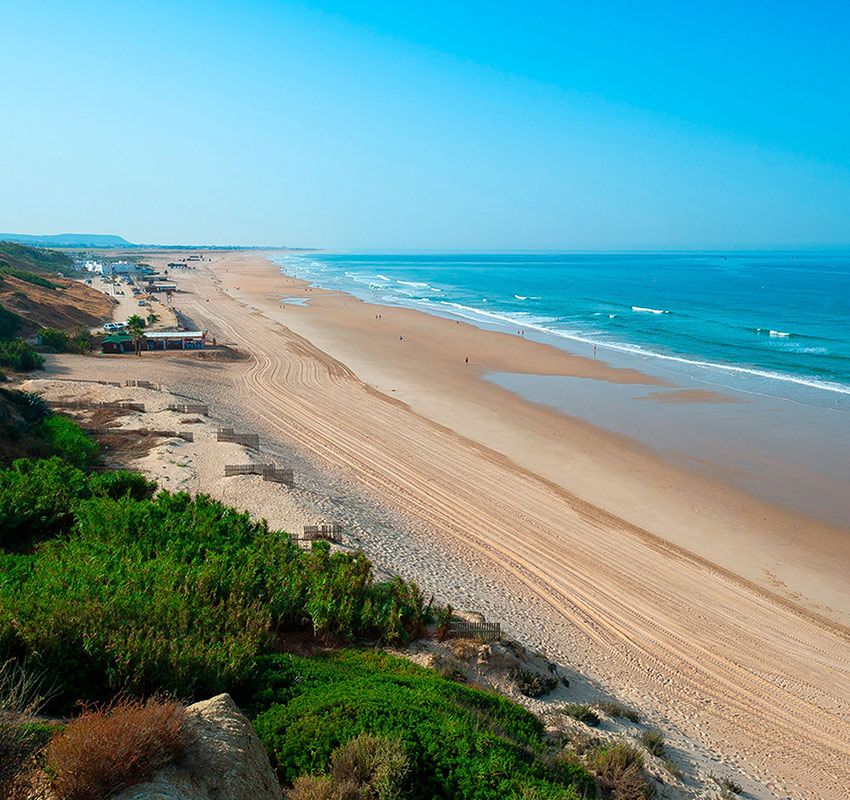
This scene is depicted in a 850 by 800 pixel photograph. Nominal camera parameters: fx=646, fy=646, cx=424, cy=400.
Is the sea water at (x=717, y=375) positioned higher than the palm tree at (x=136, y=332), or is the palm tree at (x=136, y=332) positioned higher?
the palm tree at (x=136, y=332)

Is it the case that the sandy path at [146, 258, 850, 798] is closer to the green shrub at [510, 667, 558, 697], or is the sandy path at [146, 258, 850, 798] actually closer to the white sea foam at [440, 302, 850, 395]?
the green shrub at [510, 667, 558, 697]

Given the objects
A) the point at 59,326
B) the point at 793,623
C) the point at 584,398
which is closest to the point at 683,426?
the point at 584,398

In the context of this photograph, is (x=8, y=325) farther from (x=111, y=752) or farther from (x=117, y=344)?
(x=111, y=752)

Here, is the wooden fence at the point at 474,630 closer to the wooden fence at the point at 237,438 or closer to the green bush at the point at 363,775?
the green bush at the point at 363,775

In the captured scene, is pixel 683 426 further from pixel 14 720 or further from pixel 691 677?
pixel 14 720

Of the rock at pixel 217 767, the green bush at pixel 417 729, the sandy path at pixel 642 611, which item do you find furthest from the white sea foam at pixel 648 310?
the rock at pixel 217 767

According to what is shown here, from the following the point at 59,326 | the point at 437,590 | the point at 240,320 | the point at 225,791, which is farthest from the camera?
the point at 240,320
